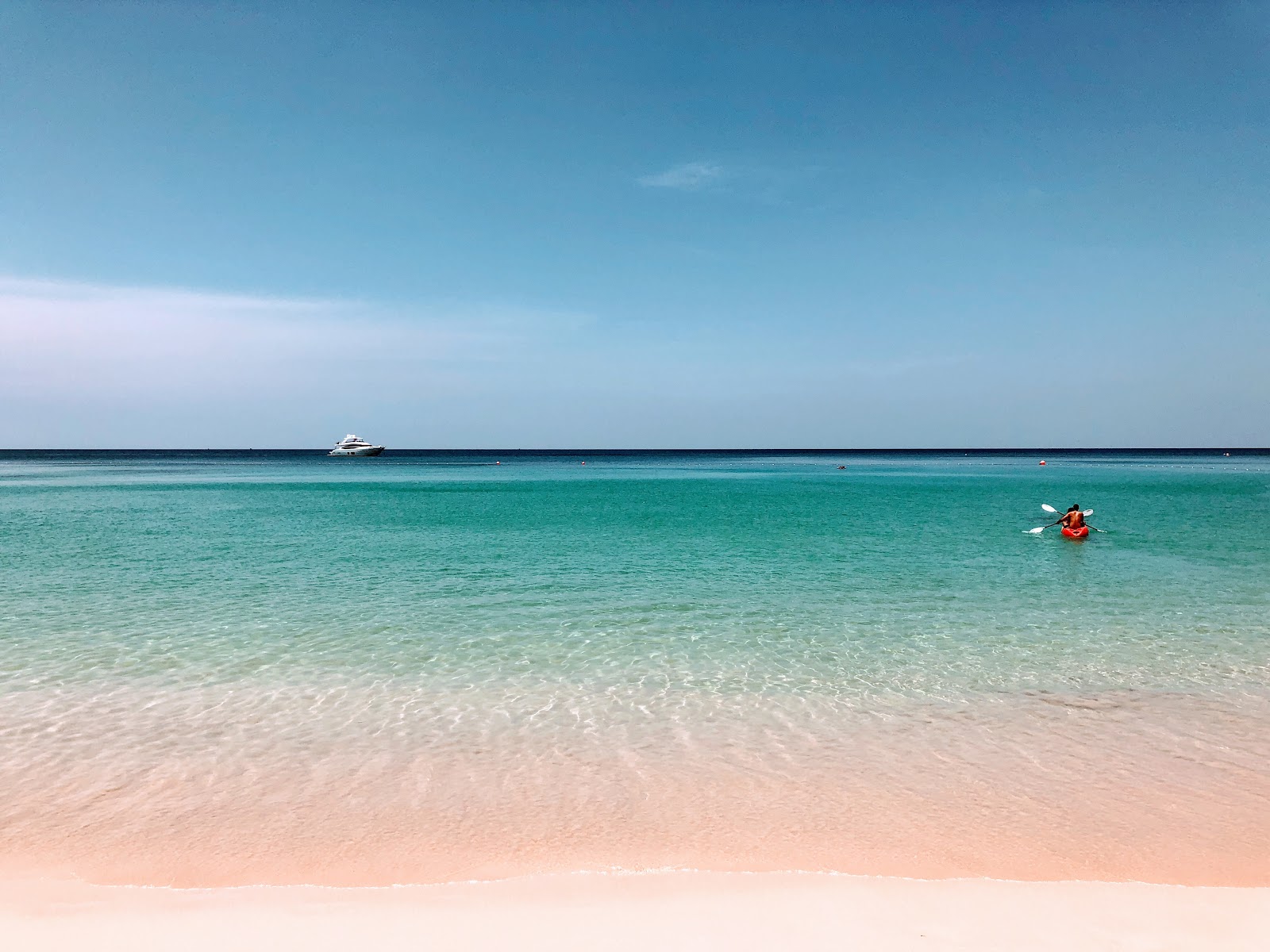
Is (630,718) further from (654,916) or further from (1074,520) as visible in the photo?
(1074,520)

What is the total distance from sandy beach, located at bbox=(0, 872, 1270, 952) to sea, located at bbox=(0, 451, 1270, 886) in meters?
0.31

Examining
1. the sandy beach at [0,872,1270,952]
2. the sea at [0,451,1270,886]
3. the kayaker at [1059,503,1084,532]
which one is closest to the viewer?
the sandy beach at [0,872,1270,952]

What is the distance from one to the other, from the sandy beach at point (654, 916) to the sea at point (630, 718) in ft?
1.01

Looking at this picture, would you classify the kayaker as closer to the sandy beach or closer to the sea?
the sea

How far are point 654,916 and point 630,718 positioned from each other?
166 inches

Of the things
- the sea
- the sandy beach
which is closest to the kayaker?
the sea

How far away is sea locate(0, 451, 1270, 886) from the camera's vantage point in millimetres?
6238

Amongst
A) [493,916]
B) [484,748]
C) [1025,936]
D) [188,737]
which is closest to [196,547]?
[188,737]

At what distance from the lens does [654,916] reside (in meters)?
5.15

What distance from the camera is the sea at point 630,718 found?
624 cm

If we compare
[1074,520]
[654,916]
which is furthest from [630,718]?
[1074,520]

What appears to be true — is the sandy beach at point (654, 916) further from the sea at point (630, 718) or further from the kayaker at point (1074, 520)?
the kayaker at point (1074, 520)

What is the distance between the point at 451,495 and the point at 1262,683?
52291 mm

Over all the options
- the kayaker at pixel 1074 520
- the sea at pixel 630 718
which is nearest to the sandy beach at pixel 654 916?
the sea at pixel 630 718
